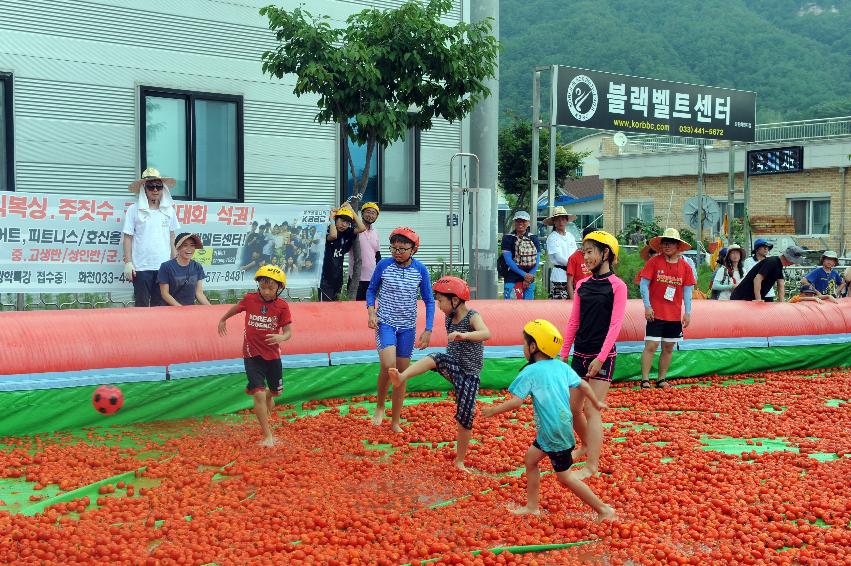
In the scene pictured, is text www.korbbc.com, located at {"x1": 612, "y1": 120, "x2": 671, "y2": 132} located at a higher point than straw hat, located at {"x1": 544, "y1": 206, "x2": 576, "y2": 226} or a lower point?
higher

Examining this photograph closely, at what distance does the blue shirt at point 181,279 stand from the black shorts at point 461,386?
3.46m

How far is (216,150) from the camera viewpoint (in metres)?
14.4

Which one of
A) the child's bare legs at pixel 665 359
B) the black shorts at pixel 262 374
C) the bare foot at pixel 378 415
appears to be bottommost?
the bare foot at pixel 378 415

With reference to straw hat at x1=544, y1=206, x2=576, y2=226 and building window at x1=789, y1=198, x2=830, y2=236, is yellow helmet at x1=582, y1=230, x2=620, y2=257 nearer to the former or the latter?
straw hat at x1=544, y1=206, x2=576, y2=226

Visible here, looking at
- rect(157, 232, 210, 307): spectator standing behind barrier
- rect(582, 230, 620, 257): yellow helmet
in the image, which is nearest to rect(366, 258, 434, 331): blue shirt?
rect(582, 230, 620, 257): yellow helmet

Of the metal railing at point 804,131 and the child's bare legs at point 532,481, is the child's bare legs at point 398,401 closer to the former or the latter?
the child's bare legs at point 532,481

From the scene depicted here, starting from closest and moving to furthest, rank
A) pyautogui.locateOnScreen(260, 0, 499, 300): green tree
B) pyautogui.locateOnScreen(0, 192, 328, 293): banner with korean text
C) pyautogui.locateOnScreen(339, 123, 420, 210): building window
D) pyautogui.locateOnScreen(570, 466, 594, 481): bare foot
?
pyautogui.locateOnScreen(570, 466, 594, 481): bare foot, pyautogui.locateOnScreen(0, 192, 328, 293): banner with korean text, pyautogui.locateOnScreen(260, 0, 499, 300): green tree, pyautogui.locateOnScreen(339, 123, 420, 210): building window

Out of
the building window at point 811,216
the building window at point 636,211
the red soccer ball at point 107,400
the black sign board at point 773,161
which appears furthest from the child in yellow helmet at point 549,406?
the building window at point 636,211

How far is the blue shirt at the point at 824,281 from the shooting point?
49.0 ft

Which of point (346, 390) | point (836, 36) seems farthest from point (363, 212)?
point (836, 36)

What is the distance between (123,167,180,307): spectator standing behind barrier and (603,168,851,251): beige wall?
27.3m

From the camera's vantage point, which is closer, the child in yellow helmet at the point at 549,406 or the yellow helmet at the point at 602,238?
the child in yellow helmet at the point at 549,406

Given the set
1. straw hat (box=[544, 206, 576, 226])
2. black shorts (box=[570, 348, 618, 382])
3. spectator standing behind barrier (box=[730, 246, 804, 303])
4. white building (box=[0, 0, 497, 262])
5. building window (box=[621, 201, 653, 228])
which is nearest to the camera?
black shorts (box=[570, 348, 618, 382])

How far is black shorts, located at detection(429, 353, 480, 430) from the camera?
734cm
